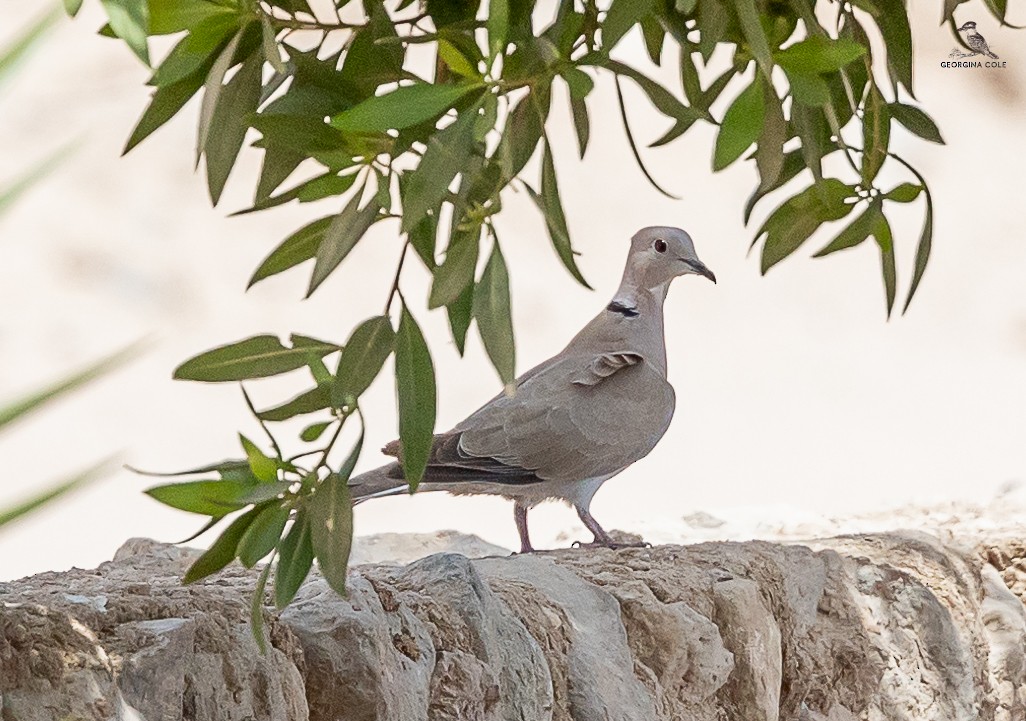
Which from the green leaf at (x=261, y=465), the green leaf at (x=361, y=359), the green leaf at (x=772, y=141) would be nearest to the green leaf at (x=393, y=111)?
the green leaf at (x=361, y=359)

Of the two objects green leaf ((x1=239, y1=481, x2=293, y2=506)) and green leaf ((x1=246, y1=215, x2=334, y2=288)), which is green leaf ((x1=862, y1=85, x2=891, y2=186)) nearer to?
green leaf ((x1=246, y1=215, x2=334, y2=288))

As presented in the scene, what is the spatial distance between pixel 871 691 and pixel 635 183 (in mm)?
9746

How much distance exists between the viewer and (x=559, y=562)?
8.70ft

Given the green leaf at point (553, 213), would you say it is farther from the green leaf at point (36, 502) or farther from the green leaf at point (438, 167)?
the green leaf at point (36, 502)

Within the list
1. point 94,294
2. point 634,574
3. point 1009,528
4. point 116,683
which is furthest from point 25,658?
point 94,294

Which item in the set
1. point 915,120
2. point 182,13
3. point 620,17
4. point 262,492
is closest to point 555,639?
point 262,492

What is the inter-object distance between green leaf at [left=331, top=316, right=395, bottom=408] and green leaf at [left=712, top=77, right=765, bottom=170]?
1.27ft

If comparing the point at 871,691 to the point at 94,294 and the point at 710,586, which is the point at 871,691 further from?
the point at 94,294

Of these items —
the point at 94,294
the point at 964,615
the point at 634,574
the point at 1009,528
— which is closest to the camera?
the point at 634,574

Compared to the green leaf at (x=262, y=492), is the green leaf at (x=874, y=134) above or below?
above

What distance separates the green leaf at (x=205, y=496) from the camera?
145cm

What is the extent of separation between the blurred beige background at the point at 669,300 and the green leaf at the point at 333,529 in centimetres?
600

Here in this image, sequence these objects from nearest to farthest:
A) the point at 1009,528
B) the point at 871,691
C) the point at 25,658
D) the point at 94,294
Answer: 1. the point at 25,658
2. the point at 871,691
3. the point at 1009,528
4. the point at 94,294

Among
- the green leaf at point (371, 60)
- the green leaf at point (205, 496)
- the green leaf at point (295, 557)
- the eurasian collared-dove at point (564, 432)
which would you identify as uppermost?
the green leaf at point (371, 60)
